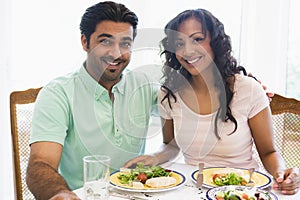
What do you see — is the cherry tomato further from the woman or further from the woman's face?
the woman's face

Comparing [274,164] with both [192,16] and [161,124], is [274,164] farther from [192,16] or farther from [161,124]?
[192,16]

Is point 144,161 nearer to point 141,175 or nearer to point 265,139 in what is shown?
point 141,175

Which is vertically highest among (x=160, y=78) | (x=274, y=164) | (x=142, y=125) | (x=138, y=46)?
(x=138, y=46)

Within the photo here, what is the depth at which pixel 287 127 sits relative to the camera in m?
1.76

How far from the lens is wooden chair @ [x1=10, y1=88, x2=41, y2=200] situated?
163 cm

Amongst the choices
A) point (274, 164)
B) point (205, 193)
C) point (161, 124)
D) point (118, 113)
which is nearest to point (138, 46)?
point (118, 113)

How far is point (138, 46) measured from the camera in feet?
4.63

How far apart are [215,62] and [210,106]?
20cm

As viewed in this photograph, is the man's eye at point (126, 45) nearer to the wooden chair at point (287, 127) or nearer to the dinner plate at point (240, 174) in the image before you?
the dinner plate at point (240, 174)

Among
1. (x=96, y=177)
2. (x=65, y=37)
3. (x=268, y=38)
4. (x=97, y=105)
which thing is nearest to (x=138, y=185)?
(x=96, y=177)

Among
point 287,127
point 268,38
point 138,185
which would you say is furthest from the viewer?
point 268,38

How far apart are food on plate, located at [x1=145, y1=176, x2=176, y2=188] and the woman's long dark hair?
16.1 inches

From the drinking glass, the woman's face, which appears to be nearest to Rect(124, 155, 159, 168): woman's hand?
the drinking glass

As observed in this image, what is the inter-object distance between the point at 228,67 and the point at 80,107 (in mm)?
636
